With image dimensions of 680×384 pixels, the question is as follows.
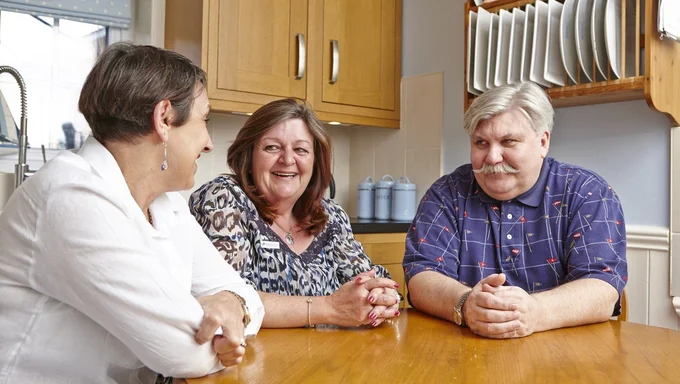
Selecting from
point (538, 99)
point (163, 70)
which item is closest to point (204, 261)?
point (163, 70)

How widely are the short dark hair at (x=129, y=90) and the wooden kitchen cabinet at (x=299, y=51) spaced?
1.62 metres

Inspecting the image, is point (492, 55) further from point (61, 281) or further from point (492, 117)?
point (61, 281)

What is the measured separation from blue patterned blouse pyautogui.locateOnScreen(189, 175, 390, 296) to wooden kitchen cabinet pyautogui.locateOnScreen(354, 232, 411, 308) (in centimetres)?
99

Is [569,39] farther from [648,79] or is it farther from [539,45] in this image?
[648,79]

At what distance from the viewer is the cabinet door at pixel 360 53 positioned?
3.14m

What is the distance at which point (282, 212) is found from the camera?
1.82 meters

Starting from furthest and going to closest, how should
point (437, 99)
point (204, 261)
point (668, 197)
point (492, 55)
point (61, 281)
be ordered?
point (437, 99) < point (492, 55) < point (668, 197) < point (204, 261) < point (61, 281)

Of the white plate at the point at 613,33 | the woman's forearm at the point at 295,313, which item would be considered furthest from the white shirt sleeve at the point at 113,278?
the white plate at the point at 613,33

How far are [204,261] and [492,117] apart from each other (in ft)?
2.90

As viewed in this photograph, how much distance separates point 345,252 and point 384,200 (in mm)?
1493

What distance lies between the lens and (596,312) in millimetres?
1433

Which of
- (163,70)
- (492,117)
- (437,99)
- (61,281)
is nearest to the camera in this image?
(61,281)

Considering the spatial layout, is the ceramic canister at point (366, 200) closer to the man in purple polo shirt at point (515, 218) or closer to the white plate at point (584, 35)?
the white plate at point (584, 35)

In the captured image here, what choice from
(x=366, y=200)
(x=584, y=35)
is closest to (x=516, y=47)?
(x=584, y=35)
